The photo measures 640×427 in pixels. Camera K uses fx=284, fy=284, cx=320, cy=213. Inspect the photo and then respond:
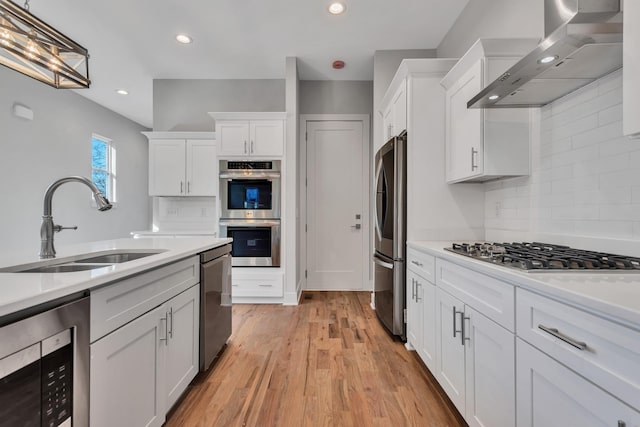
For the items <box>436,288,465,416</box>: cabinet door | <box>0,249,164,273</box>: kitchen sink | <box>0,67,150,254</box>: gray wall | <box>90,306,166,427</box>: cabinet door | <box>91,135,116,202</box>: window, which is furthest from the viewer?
<box>91,135,116,202</box>: window

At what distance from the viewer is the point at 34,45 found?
1496mm

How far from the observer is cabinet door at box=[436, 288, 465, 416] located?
144 cm

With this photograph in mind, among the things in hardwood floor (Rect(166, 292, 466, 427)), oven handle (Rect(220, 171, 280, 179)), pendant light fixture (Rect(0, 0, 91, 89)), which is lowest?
hardwood floor (Rect(166, 292, 466, 427))

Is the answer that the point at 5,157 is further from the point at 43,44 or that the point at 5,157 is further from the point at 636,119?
the point at 636,119

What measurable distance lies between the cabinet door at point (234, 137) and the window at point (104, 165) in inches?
134

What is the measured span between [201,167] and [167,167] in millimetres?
474

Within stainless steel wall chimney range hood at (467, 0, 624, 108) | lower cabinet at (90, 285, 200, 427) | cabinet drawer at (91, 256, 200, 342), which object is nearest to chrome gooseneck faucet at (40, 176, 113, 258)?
cabinet drawer at (91, 256, 200, 342)

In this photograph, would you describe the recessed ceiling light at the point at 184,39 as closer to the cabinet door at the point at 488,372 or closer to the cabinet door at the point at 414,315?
the cabinet door at the point at 414,315

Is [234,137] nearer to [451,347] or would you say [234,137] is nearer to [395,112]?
[395,112]

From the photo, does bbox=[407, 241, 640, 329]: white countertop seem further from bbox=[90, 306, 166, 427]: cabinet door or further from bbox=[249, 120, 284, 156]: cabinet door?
bbox=[249, 120, 284, 156]: cabinet door

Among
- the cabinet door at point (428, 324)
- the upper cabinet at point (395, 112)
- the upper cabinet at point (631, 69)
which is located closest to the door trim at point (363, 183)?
the upper cabinet at point (395, 112)

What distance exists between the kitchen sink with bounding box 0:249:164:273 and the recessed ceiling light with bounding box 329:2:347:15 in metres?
2.58

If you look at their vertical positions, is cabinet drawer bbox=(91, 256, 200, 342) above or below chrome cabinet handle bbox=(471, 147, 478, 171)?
below

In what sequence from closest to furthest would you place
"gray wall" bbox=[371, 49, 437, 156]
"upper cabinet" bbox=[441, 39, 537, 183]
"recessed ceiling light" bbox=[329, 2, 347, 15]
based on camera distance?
"upper cabinet" bbox=[441, 39, 537, 183], "recessed ceiling light" bbox=[329, 2, 347, 15], "gray wall" bbox=[371, 49, 437, 156]
